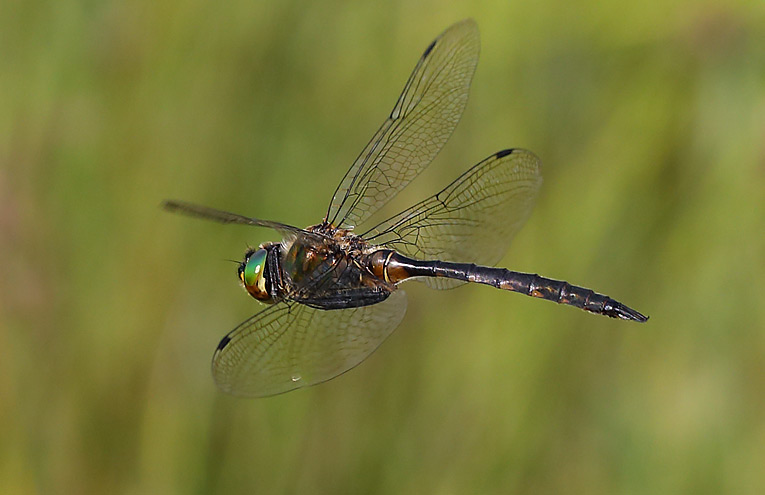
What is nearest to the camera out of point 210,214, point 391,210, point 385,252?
point 210,214

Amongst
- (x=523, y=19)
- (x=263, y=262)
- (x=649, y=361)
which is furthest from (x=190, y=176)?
(x=649, y=361)

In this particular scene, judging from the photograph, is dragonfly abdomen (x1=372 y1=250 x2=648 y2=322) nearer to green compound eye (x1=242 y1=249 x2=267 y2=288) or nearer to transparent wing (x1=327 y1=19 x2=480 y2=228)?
transparent wing (x1=327 y1=19 x2=480 y2=228)

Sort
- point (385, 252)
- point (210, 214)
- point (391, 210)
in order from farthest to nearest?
point (391, 210)
point (385, 252)
point (210, 214)

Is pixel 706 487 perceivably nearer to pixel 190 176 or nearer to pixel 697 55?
pixel 697 55

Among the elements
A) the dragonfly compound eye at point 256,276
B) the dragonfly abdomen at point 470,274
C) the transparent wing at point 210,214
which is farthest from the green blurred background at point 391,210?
the transparent wing at point 210,214

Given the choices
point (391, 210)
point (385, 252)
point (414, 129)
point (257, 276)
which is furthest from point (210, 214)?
point (391, 210)

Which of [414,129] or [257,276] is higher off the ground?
[414,129]

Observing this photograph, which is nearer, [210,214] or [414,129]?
[210,214]

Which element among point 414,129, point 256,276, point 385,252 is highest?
point 414,129

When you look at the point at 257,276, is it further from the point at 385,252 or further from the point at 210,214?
the point at 210,214
